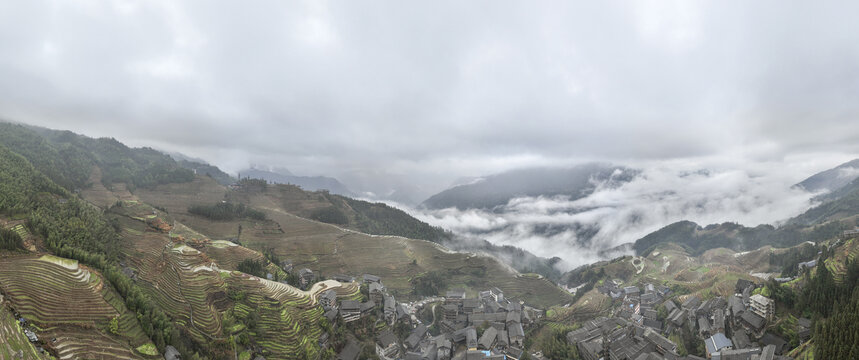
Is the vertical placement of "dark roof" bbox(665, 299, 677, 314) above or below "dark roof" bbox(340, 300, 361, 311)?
below

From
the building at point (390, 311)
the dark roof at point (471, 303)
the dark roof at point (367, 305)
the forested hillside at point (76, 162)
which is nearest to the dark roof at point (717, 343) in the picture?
the dark roof at point (471, 303)

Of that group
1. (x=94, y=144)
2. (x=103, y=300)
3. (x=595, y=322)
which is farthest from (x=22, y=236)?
(x=94, y=144)

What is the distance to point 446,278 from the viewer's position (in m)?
78.6

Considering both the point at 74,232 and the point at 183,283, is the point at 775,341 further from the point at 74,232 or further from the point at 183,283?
the point at 74,232

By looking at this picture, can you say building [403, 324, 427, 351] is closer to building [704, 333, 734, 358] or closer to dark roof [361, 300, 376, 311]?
dark roof [361, 300, 376, 311]

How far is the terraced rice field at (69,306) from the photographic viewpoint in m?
21.4

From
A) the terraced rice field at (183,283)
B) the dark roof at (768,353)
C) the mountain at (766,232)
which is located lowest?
the mountain at (766,232)

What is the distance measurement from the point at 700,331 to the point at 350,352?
41147mm

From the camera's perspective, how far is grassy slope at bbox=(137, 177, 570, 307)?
7412 cm

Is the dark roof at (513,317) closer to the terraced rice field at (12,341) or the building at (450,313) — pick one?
the building at (450,313)

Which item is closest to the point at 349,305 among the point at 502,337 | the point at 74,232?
the point at 502,337

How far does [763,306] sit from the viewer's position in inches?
1336

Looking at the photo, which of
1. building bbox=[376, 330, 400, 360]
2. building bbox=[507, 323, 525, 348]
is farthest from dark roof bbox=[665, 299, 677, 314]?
building bbox=[376, 330, 400, 360]

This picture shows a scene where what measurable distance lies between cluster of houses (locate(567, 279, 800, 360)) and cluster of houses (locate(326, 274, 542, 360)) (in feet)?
29.2
